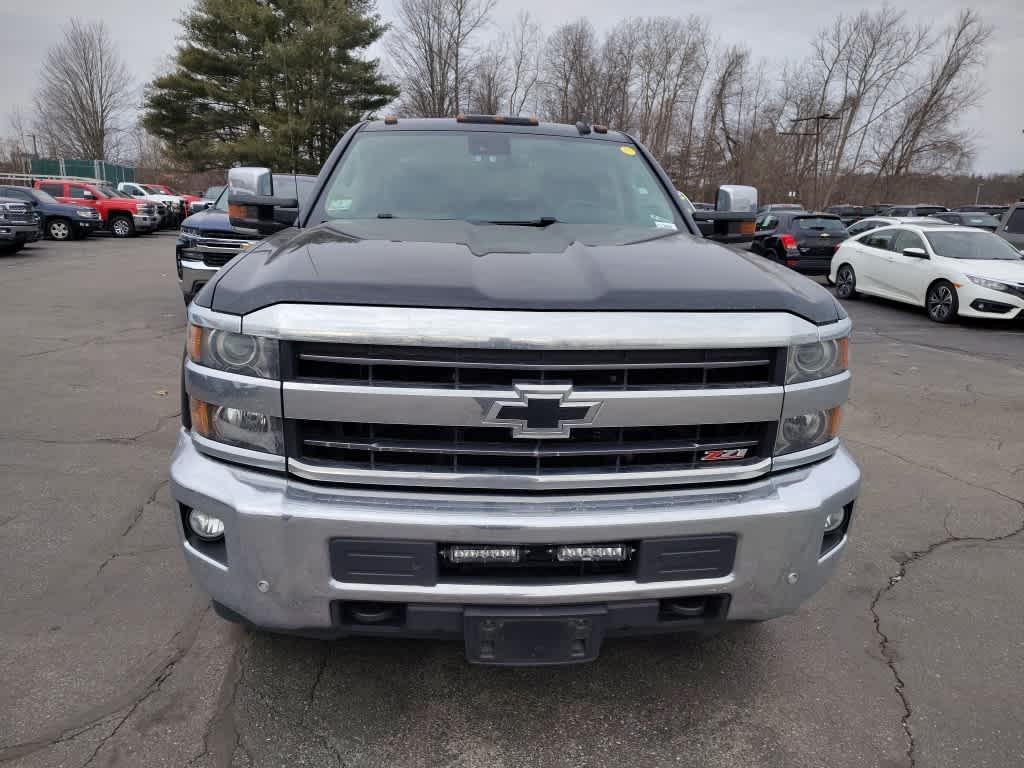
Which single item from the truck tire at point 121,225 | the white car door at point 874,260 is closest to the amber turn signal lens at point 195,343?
the white car door at point 874,260

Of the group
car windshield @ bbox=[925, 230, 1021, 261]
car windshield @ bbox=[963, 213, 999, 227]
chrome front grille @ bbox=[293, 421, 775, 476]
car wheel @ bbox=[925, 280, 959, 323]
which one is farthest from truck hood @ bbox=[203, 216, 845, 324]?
car windshield @ bbox=[963, 213, 999, 227]

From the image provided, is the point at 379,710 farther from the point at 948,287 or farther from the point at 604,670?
the point at 948,287

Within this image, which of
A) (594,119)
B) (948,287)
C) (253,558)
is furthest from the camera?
(594,119)

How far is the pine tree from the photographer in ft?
120

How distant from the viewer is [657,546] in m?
1.94

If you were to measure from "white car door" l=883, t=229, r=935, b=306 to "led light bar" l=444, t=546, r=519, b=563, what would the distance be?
479 inches

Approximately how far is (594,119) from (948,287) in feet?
136

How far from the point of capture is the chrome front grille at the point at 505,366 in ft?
6.13

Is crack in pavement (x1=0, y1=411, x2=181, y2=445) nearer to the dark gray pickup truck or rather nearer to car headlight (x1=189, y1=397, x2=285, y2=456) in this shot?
the dark gray pickup truck

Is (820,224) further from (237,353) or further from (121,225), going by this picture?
(121,225)

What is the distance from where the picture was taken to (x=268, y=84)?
37.7 metres

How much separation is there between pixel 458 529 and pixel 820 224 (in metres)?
16.1

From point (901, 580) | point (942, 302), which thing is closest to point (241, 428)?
point (901, 580)

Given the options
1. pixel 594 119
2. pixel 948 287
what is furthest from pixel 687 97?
pixel 948 287
